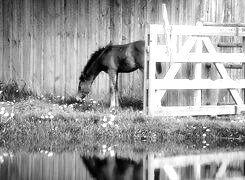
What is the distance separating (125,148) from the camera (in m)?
13.6

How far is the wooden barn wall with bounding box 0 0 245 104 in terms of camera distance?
18.7 meters

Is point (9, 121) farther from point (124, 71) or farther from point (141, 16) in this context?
point (141, 16)

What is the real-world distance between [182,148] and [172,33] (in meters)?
3.42

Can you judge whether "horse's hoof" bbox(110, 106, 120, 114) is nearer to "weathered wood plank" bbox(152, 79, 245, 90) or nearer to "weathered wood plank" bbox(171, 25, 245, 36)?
"weathered wood plank" bbox(152, 79, 245, 90)

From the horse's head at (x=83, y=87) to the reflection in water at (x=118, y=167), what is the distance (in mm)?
5318

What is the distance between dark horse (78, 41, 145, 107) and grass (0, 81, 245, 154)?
1956mm

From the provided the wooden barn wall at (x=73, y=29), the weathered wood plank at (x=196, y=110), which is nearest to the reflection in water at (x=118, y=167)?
the weathered wood plank at (x=196, y=110)

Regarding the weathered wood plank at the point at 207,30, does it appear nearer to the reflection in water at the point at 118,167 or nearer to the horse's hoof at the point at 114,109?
the horse's hoof at the point at 114,109

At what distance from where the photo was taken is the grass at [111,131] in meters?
14.0

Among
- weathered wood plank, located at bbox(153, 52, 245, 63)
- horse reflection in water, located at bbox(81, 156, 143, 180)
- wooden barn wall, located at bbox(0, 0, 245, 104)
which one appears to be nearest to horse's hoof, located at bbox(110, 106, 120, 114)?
weathered wood plank, located at bbox(153, 52, 245, 63)

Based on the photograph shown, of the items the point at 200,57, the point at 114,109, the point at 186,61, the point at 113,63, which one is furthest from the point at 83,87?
the point at 200,57

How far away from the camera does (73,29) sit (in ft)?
61.6

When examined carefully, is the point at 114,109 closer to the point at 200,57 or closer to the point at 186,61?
the point at 186,61

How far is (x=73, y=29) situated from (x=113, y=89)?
2.11 m
